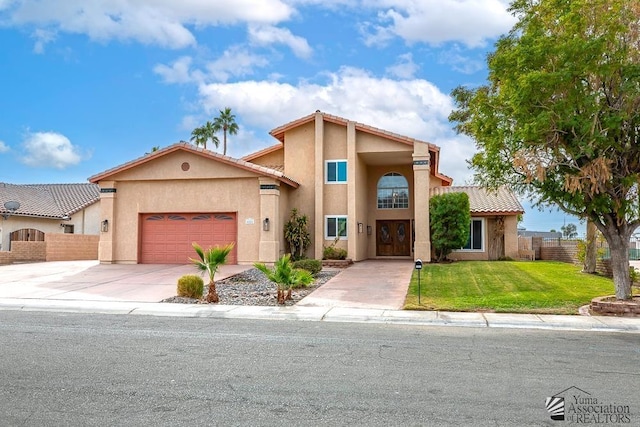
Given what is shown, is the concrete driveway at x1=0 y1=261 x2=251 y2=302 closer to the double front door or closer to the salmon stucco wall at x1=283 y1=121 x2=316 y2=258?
the salmon stucco wall at x1=283 y1=121 x2=316 y2=258

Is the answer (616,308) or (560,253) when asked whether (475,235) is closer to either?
(560,253)

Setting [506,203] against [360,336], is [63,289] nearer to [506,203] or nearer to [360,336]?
[360,336]

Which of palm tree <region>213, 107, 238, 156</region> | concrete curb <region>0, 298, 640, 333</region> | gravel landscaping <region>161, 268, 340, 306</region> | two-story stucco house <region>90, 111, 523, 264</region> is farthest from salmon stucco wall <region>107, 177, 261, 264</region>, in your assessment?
palm tree <region>213, 107, 238, 156</region>

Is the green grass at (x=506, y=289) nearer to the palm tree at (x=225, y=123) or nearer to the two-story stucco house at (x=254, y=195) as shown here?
the two-story stucco house at (x=254, y=195)

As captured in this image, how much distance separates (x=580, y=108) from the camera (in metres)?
12.3

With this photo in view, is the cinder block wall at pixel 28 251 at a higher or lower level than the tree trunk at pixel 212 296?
higher

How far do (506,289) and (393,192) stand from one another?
519 inches

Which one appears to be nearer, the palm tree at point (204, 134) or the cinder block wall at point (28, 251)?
the cinder block wall at point (28, 251)

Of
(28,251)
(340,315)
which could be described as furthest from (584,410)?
(28,251)

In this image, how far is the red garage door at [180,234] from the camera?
23.6 metres

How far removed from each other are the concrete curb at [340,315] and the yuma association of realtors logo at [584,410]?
5169 mm

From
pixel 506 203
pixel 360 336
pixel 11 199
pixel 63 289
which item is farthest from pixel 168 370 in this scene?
pixel 11 199

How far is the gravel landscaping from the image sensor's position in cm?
1445

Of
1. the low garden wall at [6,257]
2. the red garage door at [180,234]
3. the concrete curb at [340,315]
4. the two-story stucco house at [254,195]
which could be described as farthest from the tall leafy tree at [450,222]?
the low garden wall at [6,257]
